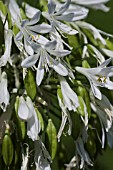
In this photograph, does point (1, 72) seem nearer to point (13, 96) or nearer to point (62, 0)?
point (13, 96)

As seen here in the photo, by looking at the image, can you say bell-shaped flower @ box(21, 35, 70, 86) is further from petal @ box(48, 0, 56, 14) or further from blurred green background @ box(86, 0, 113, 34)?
blurred green background @ box(86, 0, 113, 34)

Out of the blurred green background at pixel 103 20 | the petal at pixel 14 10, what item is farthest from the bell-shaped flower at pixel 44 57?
the blurred green background at pixel 103 20

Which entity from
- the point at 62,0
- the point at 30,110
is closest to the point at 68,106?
the point at 30,110

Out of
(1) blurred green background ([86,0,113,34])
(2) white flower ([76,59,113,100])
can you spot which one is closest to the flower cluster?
(2) white flower ([76,59,113,100])

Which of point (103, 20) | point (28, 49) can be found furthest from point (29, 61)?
point (103, 20)

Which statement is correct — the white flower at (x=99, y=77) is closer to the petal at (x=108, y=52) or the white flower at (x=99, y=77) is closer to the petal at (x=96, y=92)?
the petal at (x=96, y=92)
